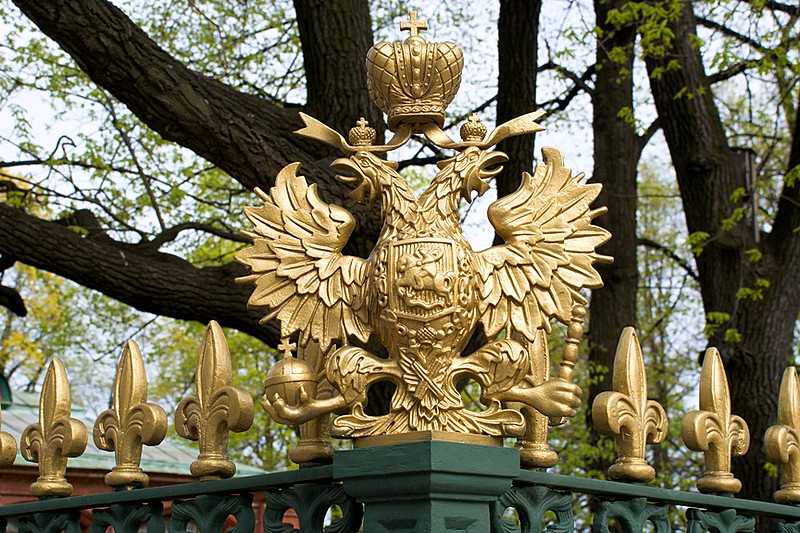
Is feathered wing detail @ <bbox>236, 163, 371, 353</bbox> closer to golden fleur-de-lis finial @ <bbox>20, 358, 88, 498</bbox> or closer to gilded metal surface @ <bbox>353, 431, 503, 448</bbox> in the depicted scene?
gilded metal surface @ <bbox>353, 431, 503, 448</bbox>

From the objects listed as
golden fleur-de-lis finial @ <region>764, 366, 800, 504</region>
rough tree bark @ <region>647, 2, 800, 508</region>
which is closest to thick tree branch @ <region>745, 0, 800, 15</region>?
rough tree bark @ <region>647, 2, 800, 508</region>

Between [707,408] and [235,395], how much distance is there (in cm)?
115

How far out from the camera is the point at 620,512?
229 cm

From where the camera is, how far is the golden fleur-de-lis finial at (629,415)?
7.29 feet

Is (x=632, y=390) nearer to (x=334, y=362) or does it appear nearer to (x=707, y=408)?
(x=707, y=408)

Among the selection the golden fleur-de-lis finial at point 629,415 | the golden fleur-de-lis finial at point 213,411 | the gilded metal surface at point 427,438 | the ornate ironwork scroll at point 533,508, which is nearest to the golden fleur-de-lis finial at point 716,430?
the golden fleur-de-lis finial at point 629,415

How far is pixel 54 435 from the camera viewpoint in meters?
2.60

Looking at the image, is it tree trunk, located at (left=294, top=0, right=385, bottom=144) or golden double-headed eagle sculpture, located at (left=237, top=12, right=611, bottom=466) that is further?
tree trunk, located at (left=294, top=0, right=385, bottom=144)

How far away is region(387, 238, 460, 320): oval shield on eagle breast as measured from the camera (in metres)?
1.94

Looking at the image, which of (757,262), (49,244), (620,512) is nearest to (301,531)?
(620,512)

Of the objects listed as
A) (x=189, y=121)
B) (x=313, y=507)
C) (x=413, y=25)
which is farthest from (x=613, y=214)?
(x=313, y=507)

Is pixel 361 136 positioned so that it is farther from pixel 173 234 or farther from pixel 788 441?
pixel 173 234

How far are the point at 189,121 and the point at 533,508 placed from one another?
11.4ft

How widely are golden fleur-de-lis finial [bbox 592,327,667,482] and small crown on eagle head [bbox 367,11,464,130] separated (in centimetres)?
66
